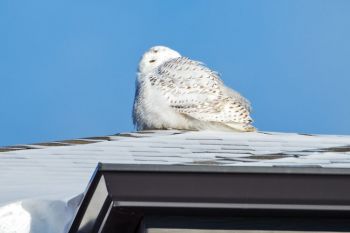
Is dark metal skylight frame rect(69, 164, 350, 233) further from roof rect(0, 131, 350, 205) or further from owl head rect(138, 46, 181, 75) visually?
owl head rect(138, 46, 181, 75)

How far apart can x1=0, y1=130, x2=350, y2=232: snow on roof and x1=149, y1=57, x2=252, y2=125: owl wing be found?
1950 millimetres

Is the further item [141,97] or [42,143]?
[141,97]

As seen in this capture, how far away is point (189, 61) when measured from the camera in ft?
33.3

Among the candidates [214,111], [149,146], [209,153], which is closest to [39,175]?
[209,153]

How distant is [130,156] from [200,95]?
392 centimetres

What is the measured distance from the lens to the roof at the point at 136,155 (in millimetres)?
4387

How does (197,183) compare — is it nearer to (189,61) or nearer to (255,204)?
(255,204)

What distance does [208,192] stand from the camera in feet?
11.3

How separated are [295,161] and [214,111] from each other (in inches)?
203

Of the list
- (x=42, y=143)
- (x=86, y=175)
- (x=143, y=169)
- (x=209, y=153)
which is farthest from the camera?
(x=42, y=143)

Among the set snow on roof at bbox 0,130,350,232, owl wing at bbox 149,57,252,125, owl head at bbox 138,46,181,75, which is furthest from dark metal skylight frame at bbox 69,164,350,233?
owl head at bbox 138,46,181,75

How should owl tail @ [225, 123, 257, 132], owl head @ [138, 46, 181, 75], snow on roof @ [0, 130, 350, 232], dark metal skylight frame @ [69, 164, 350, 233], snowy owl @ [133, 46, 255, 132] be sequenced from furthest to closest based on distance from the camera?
owl head @ [138, 46, 181, 75]
snowy owl @ [133, 46, 255, 132]
owl tail @ [225, 123, 257, 132]
snow on roof @ [0, 130, 350, 232]
dark metal skylight frame @ [69, 164, 350, 233]

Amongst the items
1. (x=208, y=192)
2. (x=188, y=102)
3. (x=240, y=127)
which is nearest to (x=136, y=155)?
(x=208, y=192)

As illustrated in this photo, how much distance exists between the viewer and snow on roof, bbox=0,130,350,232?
4297 mm
